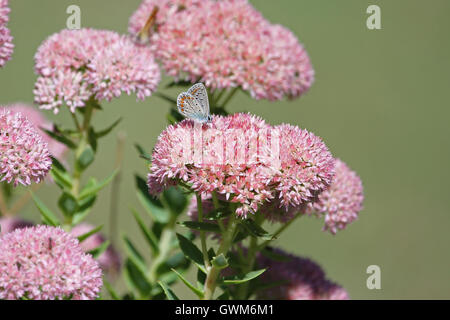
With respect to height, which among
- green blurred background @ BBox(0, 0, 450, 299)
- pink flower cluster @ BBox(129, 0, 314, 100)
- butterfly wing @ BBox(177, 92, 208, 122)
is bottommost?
green blurred background @ BBox(0, 0, 450, 299)

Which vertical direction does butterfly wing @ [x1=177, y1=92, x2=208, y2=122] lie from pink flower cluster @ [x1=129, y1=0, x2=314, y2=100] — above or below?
below

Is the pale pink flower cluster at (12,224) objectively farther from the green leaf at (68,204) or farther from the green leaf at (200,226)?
the green leaf at (200,226)

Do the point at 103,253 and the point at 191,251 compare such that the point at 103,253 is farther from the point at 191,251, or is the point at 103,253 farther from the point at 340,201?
the point at 340,201

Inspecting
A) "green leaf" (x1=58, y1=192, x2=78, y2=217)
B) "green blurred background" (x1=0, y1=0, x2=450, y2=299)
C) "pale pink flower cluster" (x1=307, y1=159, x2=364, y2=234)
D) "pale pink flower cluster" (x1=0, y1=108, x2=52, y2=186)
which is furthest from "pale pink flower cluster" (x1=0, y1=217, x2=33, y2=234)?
"green blurred background" (x1=0, y1=0, x2=450, y2=299)

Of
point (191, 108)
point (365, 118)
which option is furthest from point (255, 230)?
point (365, 118)

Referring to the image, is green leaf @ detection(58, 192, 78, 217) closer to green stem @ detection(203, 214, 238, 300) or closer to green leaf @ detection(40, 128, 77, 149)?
green leaf @ detection(40, 128, 77, 149)

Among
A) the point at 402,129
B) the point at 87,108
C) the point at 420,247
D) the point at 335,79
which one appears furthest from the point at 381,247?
the point at 87,108
